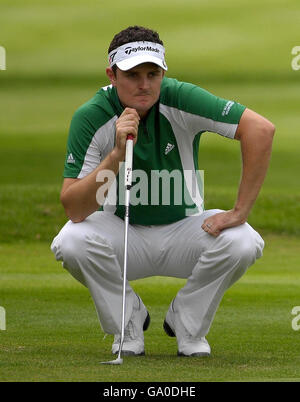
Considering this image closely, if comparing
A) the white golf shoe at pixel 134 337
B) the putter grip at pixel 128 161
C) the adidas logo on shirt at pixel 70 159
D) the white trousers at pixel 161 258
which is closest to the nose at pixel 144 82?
the putter grip at pixel 128 161

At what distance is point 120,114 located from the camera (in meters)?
4.35

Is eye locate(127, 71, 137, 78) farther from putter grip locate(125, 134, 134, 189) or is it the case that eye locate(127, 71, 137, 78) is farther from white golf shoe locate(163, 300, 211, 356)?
white golf shoe locate(163, 300, 211, 356)

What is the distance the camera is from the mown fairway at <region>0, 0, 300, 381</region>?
4.99m

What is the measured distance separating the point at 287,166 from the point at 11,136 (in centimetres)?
353

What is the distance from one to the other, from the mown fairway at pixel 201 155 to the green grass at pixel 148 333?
0.04 ft

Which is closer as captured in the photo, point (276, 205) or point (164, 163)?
point (164, 163)

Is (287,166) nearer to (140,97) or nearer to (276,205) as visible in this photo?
(276,205)

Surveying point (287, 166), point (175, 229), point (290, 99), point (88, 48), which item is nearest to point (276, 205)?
point (287, 166)

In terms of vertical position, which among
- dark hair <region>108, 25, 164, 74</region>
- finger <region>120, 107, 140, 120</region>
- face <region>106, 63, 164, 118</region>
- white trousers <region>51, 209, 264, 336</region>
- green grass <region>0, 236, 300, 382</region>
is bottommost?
green grass <region>0, 236, 300, 382</region>

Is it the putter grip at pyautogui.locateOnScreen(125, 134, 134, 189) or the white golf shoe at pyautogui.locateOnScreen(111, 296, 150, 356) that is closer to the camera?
the putter grip at pyautogui.locateOnScreen(125, 134, 134, 189)

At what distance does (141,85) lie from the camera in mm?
4219

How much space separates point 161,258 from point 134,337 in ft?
1.21

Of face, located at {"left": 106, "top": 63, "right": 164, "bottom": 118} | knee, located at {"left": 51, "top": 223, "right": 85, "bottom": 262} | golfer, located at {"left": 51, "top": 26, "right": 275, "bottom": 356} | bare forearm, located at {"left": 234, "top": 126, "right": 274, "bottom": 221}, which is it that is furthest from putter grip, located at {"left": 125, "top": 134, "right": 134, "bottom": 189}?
bare forearm, located at {"left": 234, "top": 126, "right": 274, "bottom": 221}

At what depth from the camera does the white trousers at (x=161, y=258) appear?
4246mm
